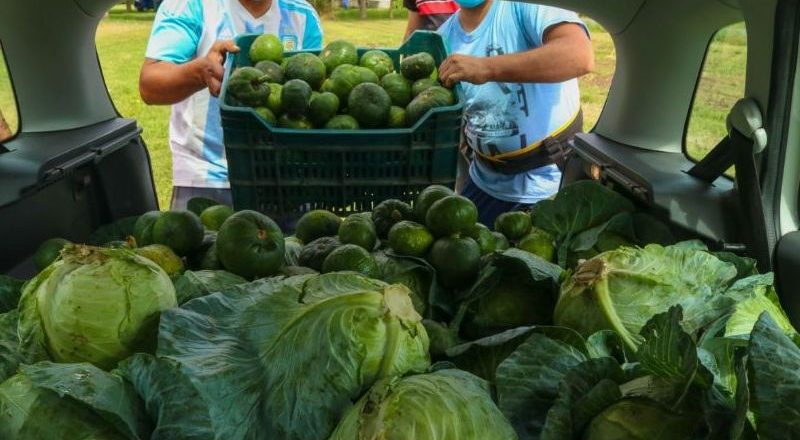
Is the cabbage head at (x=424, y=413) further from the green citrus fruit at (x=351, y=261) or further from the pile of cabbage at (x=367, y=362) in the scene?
the green citrus fruit at (x=351, y=261)

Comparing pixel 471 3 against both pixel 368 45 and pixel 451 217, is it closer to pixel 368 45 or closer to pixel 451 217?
pixel 451 217

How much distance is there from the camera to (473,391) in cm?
111

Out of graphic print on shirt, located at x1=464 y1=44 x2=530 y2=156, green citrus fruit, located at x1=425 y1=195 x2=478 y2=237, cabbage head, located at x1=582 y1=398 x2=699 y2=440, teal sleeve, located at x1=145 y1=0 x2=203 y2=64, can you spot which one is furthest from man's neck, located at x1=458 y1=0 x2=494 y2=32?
cabbage head, located at x1=582 y1=398 x2=699 y2=440

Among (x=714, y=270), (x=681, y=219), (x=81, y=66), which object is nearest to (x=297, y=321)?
(x=714, y=270)

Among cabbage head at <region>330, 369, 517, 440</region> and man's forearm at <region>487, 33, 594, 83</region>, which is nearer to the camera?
cabbage head at <region>330, 369, 517, 440</region>

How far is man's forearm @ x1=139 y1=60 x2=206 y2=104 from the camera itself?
10.4 ft

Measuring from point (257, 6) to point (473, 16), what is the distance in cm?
124

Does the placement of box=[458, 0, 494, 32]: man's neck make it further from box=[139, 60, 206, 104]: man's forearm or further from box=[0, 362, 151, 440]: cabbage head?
box=[0, 362, 151, 440]: cabbage head

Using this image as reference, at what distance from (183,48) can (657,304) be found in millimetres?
2856

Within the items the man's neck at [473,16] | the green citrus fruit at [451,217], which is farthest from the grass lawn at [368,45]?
the green citrus fruit at [451,217]

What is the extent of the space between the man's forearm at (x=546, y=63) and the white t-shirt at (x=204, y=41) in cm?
126

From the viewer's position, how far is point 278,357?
118cm

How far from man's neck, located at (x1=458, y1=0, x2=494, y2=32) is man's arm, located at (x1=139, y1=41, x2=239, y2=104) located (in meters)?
1.49

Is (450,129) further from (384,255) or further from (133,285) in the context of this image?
(133,285)
